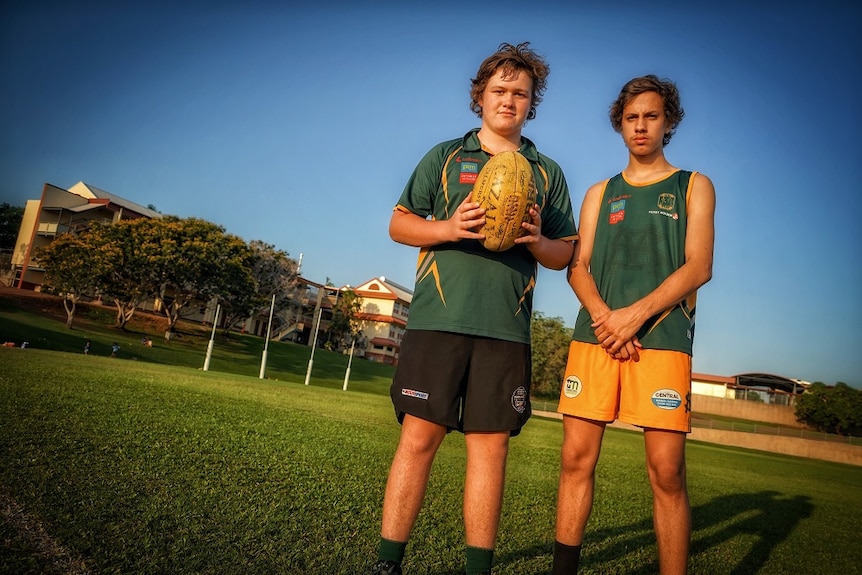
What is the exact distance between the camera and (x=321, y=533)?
9.29ft

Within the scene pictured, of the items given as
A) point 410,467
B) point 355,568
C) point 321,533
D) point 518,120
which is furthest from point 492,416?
point 518,120

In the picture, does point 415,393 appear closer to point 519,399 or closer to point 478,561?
point 519,399

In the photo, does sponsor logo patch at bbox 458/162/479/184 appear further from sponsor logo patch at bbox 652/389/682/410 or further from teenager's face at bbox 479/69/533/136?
sponsor logo patch at bbox 652/389/682/410

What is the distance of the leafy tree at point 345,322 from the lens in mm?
63062

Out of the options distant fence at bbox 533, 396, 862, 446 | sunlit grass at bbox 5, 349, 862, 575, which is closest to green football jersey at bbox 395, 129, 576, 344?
sunlit grass at bbox 5, 349, 862, 575

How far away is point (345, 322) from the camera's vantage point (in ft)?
206

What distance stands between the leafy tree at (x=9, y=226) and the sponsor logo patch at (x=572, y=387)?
245 ft

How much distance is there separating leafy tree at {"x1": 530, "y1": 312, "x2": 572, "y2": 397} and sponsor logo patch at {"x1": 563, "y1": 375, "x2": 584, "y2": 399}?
54.3 m

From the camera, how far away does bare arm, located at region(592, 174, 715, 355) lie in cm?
264

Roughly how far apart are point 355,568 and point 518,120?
7.61 ft

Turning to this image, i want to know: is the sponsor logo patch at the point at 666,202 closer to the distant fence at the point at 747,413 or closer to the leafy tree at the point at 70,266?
the leafy tree at the point at 70,266

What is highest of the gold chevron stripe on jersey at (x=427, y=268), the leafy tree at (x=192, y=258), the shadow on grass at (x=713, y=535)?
the leafy tree at (x=192, y=258)

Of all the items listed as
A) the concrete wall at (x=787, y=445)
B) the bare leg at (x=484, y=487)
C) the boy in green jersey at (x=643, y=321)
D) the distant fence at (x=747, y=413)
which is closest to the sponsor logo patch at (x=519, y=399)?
the bare leg at (x=484, y=487)

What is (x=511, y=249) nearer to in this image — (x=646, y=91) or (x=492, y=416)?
(x=492, y=416)
